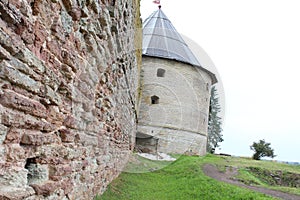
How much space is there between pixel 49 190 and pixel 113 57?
9.01ft

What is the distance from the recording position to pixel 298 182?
1224 centimetres

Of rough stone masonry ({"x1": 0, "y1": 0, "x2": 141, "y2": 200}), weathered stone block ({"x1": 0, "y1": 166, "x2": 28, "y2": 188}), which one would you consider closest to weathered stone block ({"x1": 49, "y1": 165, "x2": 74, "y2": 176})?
rough stone masonry ({"x1": 0, "y1": 0, "x2": 141, "y2": 200})

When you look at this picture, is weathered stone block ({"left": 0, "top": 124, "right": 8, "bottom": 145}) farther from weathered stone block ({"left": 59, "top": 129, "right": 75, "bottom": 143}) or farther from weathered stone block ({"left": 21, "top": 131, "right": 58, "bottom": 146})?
weathered stone block ({"left": 59, "top": 129, "right": 75, "bottom": 143})

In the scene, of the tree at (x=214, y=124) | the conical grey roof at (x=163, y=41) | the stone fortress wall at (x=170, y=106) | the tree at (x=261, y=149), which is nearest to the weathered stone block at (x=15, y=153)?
the stone fortress wall at (x=170, y=106)

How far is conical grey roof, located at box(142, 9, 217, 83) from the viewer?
20188mm

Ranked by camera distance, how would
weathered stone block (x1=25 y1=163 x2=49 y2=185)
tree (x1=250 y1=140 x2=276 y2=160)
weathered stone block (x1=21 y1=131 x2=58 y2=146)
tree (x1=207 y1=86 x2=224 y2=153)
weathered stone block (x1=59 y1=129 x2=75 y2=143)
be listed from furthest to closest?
tree (x1=207 y1=86 x2=224 y2=153), tree (x1=250 y1=140 x2=276 y2=160), weathered stone block (x1=59 y1=129 x2=75 y2=143), weathered stone block (x1=25 y1=163 x2=49 y2=185), weathered stone block (x1=21 y1=131 x2=58 y2=146)

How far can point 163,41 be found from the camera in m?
21.5

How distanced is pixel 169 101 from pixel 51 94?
17.6 metres

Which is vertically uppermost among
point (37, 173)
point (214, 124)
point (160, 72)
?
point (160, 72)

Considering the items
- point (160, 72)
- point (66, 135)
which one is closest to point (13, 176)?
point (66, 135)

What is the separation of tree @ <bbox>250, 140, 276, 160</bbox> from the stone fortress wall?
28.2 feet

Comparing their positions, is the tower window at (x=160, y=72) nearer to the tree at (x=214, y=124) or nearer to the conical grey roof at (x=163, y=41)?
the conical grey roof at (x=163, y=41)

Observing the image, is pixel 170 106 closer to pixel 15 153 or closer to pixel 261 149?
pixel 261 149

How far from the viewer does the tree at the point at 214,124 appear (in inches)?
1226
